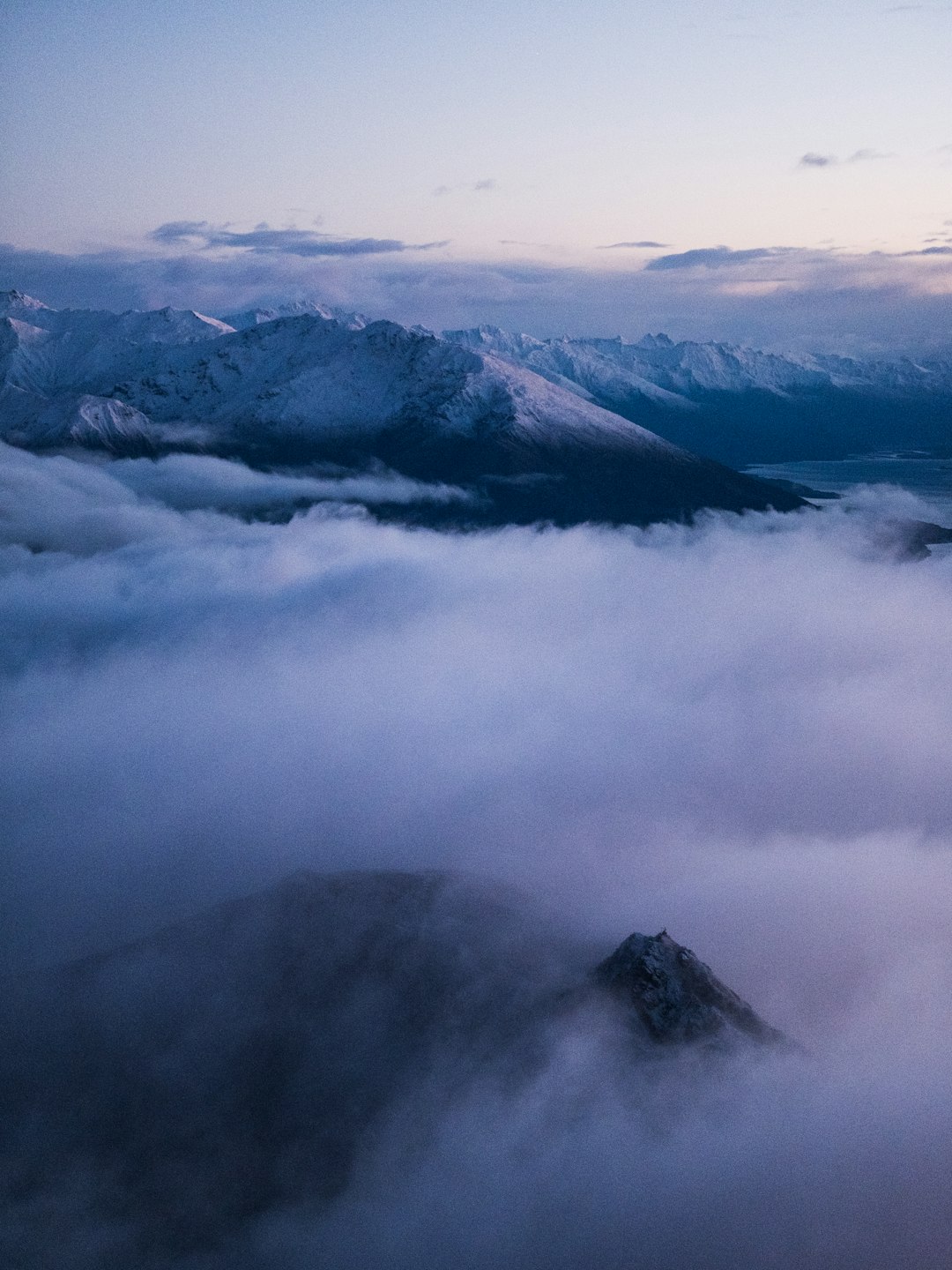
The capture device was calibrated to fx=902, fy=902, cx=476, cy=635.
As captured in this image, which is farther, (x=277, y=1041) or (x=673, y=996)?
(x=277, y=1041)

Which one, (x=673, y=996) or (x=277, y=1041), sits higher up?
(x=673, y=996)

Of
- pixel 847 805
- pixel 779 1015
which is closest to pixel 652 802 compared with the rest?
pixel 847 805

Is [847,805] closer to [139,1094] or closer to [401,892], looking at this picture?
[401,892]

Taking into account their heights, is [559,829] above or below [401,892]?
below

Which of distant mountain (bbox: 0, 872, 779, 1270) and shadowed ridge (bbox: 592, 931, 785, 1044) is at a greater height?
shadowed ridge (bbox: 592, 931, 785, 1044)
